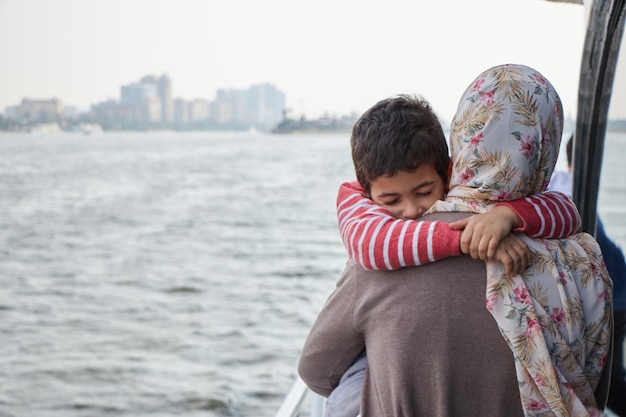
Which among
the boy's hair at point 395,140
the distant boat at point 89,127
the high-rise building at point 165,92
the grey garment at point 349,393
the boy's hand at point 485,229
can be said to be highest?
the high-rise building at point 165,92

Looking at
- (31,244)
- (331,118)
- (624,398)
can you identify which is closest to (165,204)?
(31,244)

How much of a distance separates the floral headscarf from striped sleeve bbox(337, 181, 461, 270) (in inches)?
3.2

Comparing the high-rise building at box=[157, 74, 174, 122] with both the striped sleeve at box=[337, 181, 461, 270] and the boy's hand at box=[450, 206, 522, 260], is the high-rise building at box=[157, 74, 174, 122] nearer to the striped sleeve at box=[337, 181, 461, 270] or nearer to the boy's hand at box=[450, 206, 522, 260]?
the striped sleeve at box=[337, 181, 461, 270]

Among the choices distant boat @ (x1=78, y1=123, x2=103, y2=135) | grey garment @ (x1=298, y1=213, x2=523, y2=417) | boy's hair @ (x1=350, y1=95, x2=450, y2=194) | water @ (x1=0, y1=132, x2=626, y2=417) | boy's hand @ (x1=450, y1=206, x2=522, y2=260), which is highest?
boy's hair @ (x1=350, y1=95, x2=450, y2=194)

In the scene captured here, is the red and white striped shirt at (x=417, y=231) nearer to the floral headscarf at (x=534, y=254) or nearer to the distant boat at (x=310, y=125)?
the floral headscarf at (x=534, y=254)

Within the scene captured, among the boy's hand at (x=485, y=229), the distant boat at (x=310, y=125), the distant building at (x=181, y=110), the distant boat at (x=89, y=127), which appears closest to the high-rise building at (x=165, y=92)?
the distant building at (x=181, y=110)

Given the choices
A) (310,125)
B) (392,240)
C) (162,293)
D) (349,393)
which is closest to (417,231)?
(392,240)

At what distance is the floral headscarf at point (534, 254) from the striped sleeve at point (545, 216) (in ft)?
0.05

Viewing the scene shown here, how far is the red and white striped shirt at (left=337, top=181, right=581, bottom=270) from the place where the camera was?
1.29 meters

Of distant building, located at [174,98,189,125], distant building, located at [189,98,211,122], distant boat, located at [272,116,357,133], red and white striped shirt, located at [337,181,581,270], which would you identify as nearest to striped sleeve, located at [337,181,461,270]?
red and white striped shirt, located at [337,181,581,270]

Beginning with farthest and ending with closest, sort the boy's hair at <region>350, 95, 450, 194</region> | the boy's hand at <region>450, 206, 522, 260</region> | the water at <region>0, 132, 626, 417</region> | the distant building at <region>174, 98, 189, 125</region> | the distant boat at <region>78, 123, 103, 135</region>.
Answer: the distant boat at <region>78, 123, 103, 135</region>, the distant building at <region>174, 98, 189, 125</region>, the water at <region>0, 132, 626, 417</region>, the boy's hair at <region>350, 95, 450, 194</region>, the boy's hand at <region>450, 206, 522, 260</region>

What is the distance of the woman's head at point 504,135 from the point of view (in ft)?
4.35

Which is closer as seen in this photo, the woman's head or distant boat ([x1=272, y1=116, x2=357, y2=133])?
the woman's head

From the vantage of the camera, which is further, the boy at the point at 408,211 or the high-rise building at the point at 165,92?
the high-rise building at the point at 165,92
